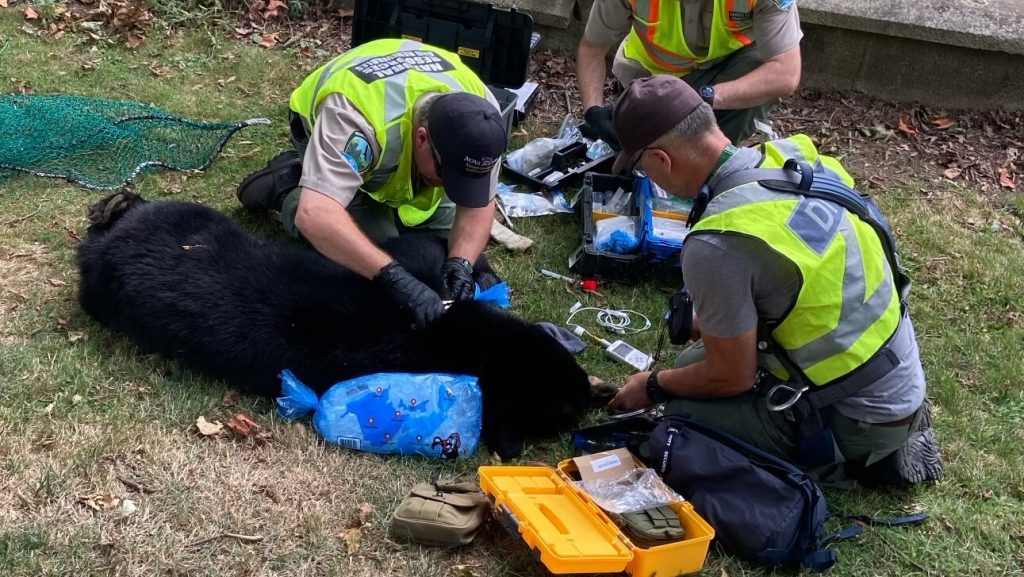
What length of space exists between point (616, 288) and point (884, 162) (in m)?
2.66

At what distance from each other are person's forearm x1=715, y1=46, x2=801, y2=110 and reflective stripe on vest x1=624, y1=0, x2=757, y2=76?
199mm

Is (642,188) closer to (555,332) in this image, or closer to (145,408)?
(555,332)

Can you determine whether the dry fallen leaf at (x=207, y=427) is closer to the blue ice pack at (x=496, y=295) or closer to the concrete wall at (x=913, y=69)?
the blue ice pack at (x=496, y=295)

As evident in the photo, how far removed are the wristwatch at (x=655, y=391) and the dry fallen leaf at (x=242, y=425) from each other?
4.92ft

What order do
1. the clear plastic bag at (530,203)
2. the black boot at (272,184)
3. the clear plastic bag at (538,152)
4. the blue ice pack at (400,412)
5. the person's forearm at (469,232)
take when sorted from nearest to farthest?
the blue ice pack at (400,412)
the person's forearm at (469,232)
the black boot at (272,184)
the clear plastic bag at (530,203)
the clear plastic bag at (538,152)

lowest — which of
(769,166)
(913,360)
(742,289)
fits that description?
(913,360)

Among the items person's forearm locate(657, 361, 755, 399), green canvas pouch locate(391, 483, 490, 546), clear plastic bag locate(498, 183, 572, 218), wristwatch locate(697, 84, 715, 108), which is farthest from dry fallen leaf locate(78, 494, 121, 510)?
wristwatch locate(697, 84, 715, 108)

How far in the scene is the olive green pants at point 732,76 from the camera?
15.5 ft

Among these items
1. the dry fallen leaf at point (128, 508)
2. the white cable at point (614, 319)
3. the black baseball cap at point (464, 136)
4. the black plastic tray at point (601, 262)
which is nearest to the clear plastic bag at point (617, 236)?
the black plastic tray at point (601, 262)

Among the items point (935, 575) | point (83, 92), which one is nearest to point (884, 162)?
point (935, 575)

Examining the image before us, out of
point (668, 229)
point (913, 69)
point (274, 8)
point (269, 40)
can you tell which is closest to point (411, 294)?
point (668, 229)

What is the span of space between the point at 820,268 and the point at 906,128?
4243 millimetres

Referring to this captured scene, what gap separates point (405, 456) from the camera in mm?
3205

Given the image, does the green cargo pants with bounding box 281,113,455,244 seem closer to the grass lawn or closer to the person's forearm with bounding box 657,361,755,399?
the grass lawn
